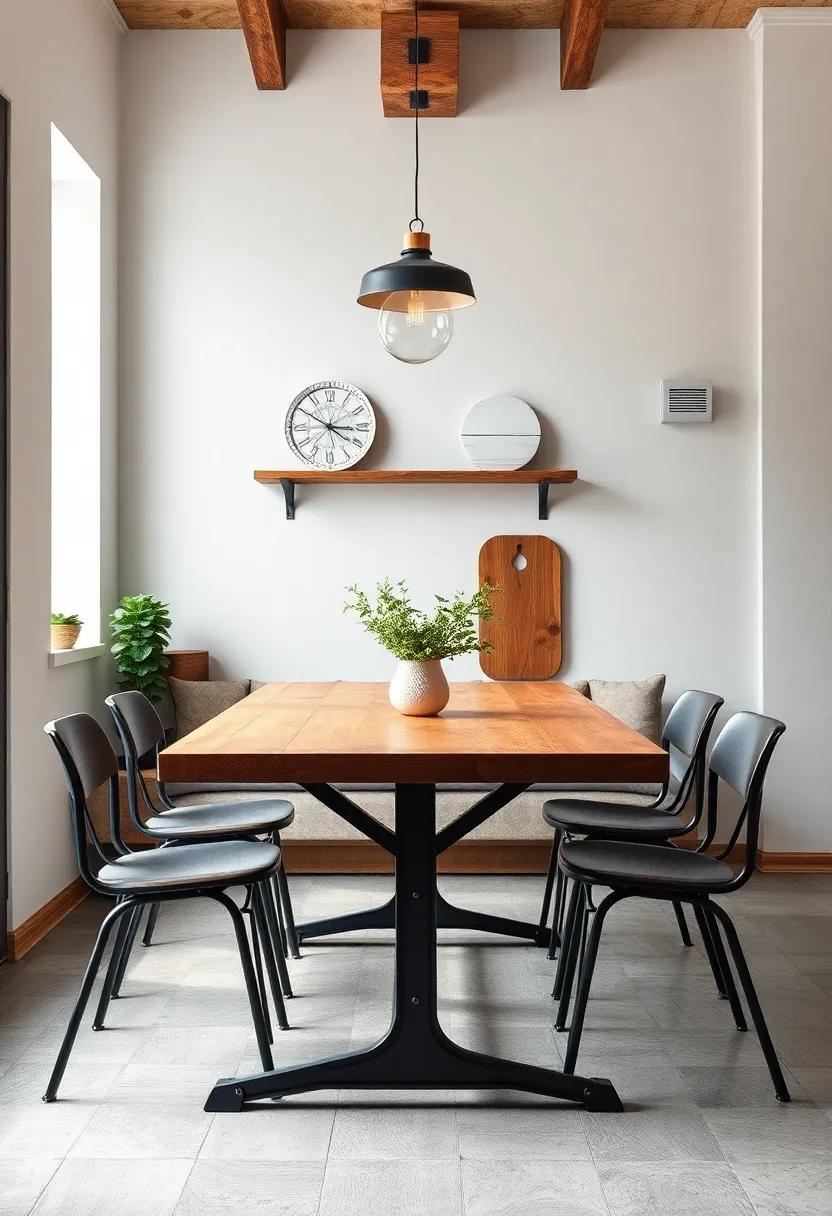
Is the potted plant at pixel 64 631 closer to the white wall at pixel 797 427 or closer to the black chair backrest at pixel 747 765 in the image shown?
the black chair backrest at pixel 747 765

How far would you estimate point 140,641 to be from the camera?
429 centimetres

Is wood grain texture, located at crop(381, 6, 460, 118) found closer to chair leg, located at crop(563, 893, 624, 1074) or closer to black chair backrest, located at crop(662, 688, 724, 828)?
black chair backrest, located at crop(662, 688, 724, 828)

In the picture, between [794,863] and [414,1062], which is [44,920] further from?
[794,863]

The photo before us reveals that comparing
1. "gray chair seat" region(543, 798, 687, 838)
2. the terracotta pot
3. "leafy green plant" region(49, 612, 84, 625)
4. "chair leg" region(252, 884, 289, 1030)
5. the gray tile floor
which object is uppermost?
"leafy green plant" region(49, 612, 84, 625)

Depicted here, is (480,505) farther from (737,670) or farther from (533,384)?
(737,670)

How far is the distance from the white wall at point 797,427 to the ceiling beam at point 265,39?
77.0 inches

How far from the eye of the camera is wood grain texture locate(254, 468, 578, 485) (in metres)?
4.43

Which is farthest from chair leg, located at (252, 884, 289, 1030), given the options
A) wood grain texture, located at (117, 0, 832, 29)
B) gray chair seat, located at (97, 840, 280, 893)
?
wood grain texture, located at (117, 0, 832, 29)

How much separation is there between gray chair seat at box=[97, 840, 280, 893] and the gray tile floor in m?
0.46

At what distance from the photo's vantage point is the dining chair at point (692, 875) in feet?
7.80

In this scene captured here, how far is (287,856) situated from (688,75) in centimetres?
361

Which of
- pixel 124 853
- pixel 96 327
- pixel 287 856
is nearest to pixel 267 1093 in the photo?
pixel 124 853

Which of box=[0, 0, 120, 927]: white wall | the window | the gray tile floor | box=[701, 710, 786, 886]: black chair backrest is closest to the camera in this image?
the gray tile floor

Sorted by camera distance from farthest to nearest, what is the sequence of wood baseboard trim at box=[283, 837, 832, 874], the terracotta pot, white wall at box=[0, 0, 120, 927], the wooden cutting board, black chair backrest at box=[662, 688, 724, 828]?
1. the wooden cutting board
2. wood baseboard trim at box=[283, 837, 832, 874]
3. the terracotta pot
4. white wall at box=[0, 0, 120, 927]
5. black chair backrest at box=[662, 688, 724, 828]
